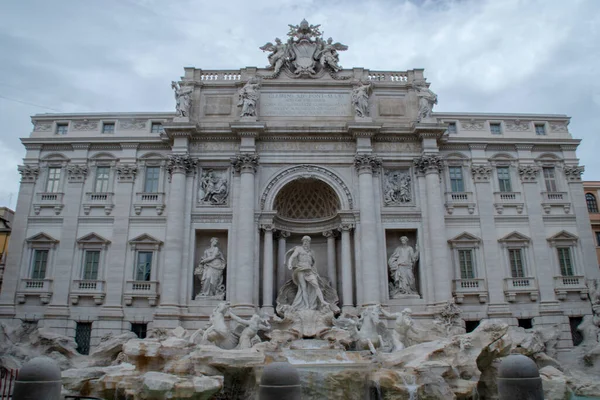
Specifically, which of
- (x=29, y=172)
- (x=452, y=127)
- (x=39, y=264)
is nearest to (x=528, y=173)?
(x=452, y=127)

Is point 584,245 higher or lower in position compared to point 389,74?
lower

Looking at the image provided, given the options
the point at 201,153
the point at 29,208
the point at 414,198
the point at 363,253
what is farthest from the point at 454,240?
the point at 29,208

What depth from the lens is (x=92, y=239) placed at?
83.3 ft

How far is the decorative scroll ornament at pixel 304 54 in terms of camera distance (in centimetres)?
2717

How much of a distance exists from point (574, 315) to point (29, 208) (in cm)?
3016

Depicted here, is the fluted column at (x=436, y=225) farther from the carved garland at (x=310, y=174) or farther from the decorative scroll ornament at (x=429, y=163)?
the carved garland at (x=310, y=174)

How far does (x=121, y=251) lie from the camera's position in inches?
990

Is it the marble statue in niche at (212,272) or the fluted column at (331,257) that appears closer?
the marble statue in niche at (212,272)

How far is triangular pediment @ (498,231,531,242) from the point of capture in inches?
1014

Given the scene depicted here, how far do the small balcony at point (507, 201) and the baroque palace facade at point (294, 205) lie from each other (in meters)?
0.08

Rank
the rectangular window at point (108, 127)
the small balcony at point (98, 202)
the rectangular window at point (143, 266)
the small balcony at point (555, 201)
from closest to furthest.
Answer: the rectangular window at point (143, 266) < the small balcony at point (98, 202) < the small balcony at point (555, 201) < the rectangular window at point (108, 127)

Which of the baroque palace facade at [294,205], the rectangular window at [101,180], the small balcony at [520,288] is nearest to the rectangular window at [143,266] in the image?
the baroque palace facade at [294,205]

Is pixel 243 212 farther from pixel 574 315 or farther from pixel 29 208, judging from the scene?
pixel 574 315

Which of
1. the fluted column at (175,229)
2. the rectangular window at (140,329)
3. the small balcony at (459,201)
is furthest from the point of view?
the small balcony at (459,201)
